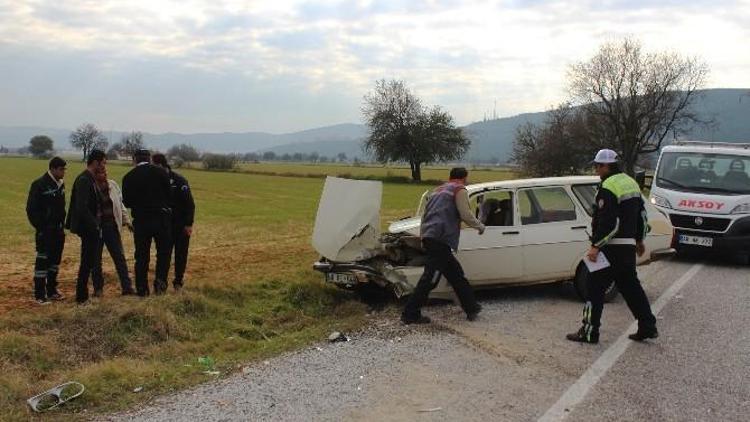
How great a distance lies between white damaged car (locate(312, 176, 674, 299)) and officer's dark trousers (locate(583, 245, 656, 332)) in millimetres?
1934

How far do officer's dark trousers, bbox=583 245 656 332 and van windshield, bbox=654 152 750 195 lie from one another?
22.7 feet

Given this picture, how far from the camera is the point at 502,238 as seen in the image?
829cm

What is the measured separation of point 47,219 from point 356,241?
3.80m

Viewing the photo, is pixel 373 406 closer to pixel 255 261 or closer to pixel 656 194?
pixel 255 261

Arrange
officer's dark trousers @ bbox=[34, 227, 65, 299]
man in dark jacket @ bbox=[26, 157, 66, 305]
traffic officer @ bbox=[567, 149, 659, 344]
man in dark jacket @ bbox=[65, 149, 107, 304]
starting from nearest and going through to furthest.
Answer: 1. traffic officer @ bbox=[567, 149, 659, 344]
2. man in dark jacket @ bbox=[65, 149, 107, 304]
3. man in dark jacket @ bbox=[26, 157, 66, 305]
4. officer's dark trousers @ bbox=[34, 227, 65, 299]

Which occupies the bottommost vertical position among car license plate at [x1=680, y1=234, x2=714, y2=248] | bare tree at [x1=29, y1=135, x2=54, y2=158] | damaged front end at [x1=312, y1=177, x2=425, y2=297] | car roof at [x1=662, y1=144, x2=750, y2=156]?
car license plate at [x1=680, y1=234, x2=714, y2=248]

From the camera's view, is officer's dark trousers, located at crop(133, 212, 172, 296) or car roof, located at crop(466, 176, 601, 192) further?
car roof, located at crop(466, 176, 601, 192)

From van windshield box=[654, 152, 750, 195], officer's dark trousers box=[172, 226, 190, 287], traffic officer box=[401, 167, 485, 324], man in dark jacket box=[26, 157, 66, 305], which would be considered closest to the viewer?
traffic officer box=[401, 167, 485, 324]

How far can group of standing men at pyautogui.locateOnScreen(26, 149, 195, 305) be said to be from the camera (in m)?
7.82

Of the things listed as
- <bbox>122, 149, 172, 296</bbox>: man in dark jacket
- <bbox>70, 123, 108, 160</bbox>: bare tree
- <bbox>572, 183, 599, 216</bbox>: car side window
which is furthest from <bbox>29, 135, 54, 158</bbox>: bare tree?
<bbox>572, 183, 599, 216</bbox>: car side window

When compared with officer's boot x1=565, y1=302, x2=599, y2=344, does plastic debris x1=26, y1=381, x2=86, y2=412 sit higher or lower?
lower

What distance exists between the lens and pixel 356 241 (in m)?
8.26

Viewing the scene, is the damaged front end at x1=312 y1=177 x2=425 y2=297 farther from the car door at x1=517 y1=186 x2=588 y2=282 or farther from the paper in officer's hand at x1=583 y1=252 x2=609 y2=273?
the paper in officer's hand at x1=583 y1=252 x2=609 y2=273

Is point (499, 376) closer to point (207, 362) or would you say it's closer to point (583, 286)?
point (207, 362)
